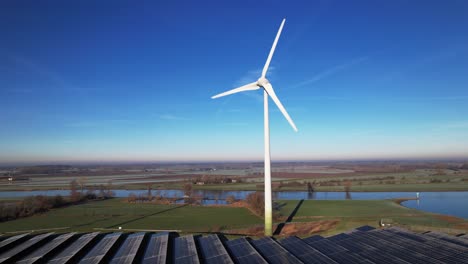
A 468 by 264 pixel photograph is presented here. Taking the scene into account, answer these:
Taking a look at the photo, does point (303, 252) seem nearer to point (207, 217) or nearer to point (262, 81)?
point (262, 81)

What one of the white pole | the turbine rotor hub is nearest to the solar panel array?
the white pole

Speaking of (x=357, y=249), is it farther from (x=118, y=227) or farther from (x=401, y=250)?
(x=118, y=227)

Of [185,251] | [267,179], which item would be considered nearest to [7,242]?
[185,251]

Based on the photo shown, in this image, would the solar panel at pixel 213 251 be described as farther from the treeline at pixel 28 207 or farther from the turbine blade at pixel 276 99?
the treeline at pixel 28 207

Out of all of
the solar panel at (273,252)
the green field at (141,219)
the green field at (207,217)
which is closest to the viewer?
the solar panel at (273,252)

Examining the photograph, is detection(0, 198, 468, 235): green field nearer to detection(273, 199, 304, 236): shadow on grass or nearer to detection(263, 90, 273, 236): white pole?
detection(273, 199, 304, 236): shadow on grass

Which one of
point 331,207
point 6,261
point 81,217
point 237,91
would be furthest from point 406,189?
point 6,261

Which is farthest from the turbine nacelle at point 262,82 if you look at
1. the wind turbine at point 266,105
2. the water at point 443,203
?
the water at point 443,203
